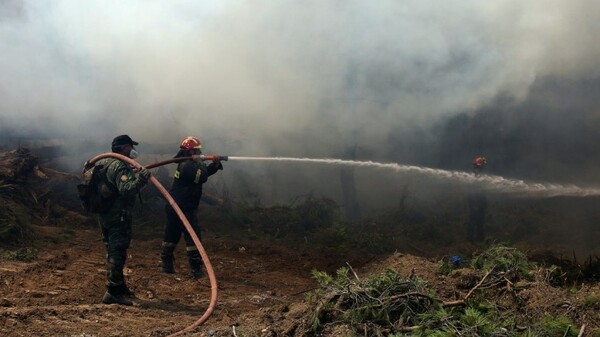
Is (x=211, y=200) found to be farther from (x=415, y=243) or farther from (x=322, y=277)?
(x=322, y=277)

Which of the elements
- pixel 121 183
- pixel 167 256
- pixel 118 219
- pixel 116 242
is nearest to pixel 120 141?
pixel 121 183

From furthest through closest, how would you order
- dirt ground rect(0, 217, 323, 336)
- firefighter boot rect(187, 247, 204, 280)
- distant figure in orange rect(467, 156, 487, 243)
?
1. distant figure in orange rect(467, 156, 487, 243)
2. firefighter boot rect(187, 247, 204, 280)
3. dirt ground rect(0, 217, 323, 336)

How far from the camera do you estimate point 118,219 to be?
6.46m

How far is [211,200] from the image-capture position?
12.6m

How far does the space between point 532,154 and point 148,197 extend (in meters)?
8.69

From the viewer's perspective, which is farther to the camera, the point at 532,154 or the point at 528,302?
the point at 532,154

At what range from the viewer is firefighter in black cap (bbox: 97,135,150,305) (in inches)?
246

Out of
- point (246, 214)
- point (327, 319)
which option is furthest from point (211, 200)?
point (327, 319)

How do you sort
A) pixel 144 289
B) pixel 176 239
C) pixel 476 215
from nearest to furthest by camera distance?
1. pixel 144 289
2. pixel 176 239
3. pixel 476 215

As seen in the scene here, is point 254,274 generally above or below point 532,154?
below

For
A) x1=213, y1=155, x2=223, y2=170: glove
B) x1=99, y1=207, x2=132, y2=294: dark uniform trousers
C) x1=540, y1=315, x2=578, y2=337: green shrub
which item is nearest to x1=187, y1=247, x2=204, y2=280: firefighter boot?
x1=213, y1=155, x2=223, y2=170: glove

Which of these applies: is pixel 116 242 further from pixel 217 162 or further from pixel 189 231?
pixel 217 162

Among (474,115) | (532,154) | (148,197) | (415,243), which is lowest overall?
(415,243)

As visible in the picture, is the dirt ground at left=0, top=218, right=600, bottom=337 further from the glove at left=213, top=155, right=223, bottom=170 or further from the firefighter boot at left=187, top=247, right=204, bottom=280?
the glove at left=213, top=155, right=223, bottom=170
